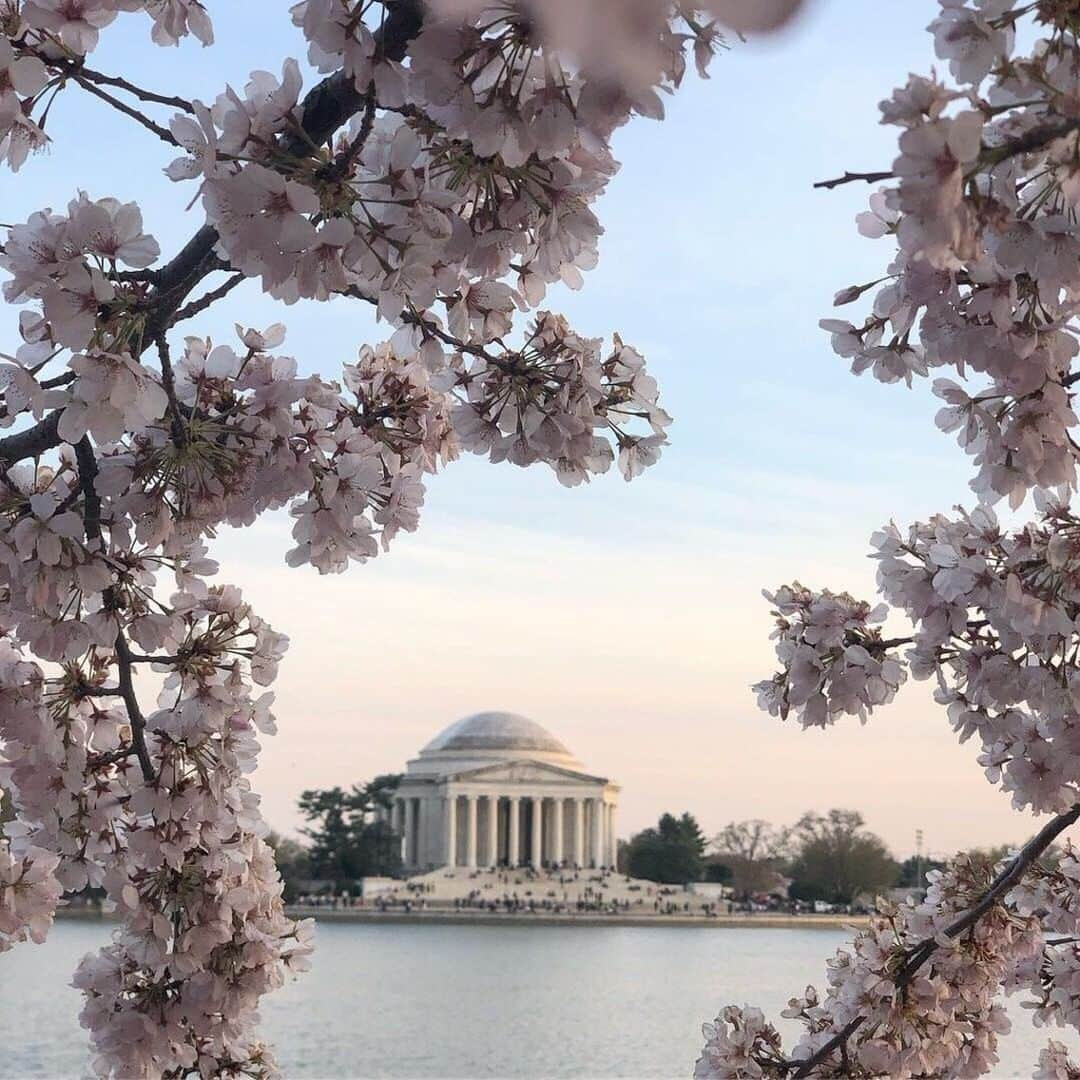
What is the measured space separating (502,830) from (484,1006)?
6198 cm

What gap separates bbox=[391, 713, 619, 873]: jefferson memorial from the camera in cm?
9625

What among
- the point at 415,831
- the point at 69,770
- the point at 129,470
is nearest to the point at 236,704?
the point at 69,770

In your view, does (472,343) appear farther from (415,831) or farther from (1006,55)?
(415,831)

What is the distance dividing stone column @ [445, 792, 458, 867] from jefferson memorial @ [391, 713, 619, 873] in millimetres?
66

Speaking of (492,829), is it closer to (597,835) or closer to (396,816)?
(597,835)

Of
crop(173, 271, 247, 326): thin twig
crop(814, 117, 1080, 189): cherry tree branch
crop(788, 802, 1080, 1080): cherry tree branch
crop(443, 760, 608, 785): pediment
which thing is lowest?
crop(788, 802, 1080, 1080): cherry tree branch

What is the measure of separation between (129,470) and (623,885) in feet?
284

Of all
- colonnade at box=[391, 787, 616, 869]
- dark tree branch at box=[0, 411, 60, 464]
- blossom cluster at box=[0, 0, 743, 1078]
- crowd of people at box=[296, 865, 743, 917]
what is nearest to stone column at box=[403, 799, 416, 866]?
colonnade at box=[391, 787, 616, 869]

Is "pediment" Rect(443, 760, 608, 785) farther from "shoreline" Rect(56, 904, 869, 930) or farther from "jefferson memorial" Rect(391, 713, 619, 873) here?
"shoreline" Rect(56, 904, 869, 930)

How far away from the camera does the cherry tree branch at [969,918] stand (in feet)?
14.5

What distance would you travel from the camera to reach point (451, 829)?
315ft

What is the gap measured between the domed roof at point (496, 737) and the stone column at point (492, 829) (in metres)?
4.40

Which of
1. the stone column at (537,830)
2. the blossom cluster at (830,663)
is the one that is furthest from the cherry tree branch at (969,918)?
the stone column at (537,830)

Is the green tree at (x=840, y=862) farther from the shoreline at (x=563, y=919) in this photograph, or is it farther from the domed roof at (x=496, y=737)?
the domed roof at (x=496, y=737)
